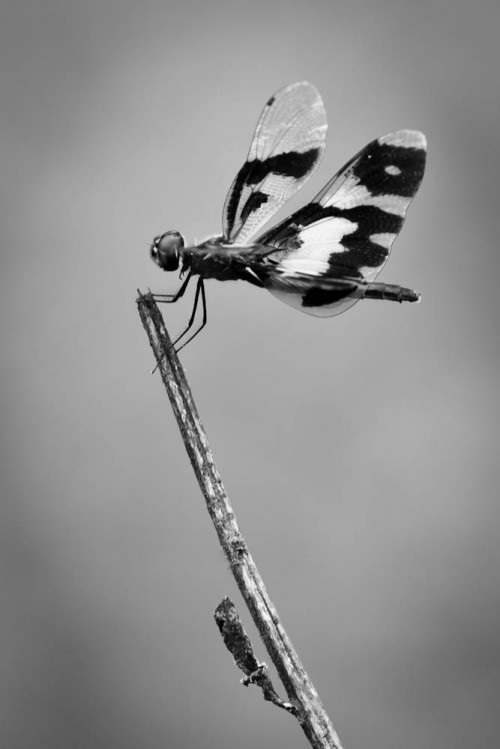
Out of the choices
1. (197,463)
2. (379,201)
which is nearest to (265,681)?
(197,463)

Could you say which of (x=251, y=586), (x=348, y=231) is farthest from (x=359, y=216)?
(x=251, y=586)

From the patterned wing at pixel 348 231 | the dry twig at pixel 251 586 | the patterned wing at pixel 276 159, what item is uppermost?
the patterned wing at pixel 276 159

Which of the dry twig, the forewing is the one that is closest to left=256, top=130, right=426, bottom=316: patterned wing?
the forewing

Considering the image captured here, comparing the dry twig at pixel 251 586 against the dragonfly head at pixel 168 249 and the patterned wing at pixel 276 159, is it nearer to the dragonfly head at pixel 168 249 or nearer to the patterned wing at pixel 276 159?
the dragonfly head at pixel 168 249

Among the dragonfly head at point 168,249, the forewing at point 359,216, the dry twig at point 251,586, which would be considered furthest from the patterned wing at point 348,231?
the dry twig at point 251,586

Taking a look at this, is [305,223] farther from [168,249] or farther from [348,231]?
[168,249]

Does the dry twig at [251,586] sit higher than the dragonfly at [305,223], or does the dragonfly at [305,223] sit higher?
the dragonfly at [305,223]

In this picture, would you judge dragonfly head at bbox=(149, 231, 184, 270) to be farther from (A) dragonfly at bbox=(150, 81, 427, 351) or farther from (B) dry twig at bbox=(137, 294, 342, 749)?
(B) dry twig at bbox=(137, 294, 342, 749)
